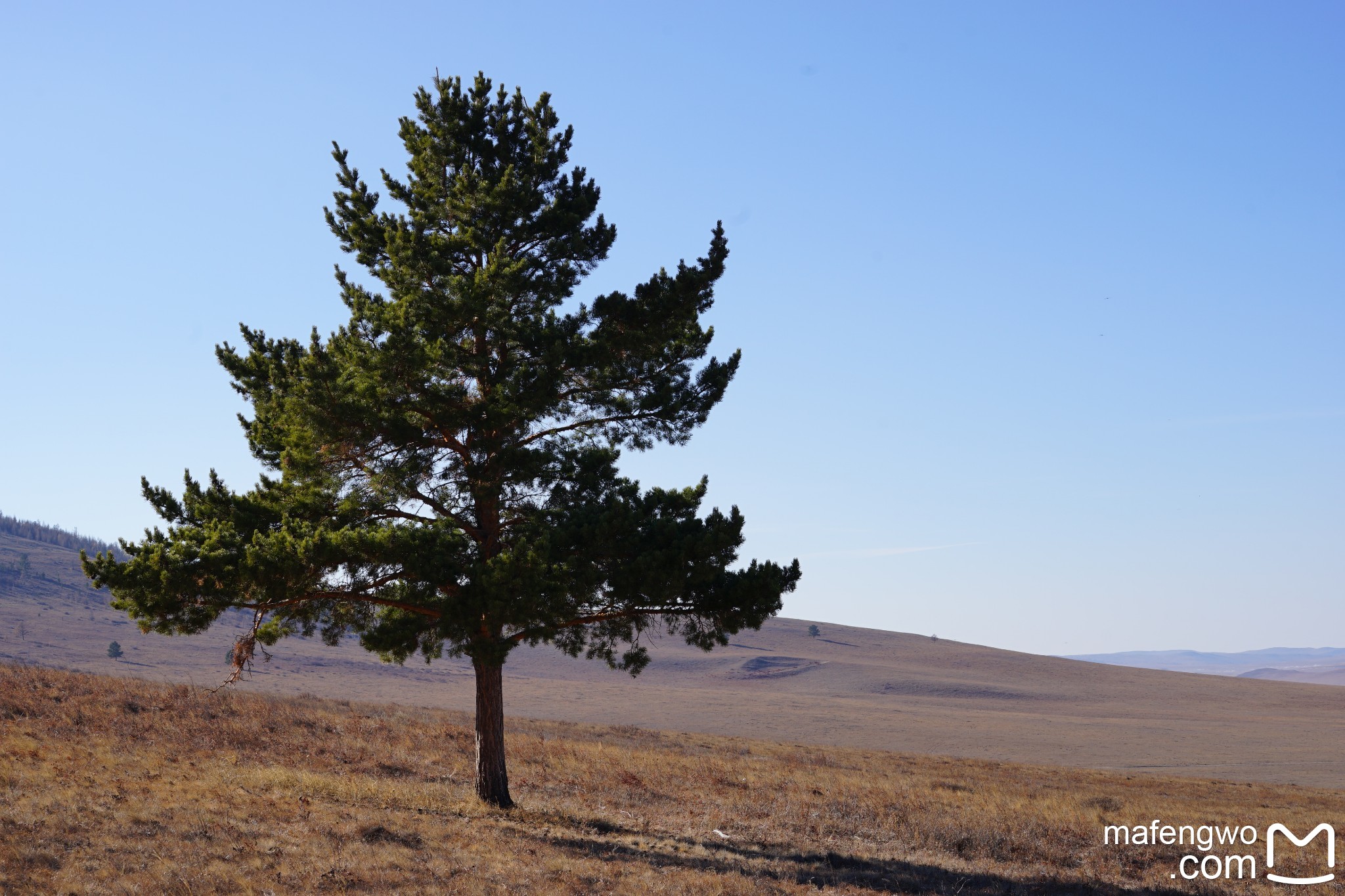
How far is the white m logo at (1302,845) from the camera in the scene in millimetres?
15125

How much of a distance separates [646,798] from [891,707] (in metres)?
61.9

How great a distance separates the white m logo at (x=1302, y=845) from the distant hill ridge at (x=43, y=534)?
194787 millimetres

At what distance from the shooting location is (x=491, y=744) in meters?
16.9

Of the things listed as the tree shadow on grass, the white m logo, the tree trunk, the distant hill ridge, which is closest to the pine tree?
the tree trunk

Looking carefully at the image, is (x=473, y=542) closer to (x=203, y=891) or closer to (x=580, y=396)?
(x=580, y=396)

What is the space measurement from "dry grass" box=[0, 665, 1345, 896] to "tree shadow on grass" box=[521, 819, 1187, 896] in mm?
67

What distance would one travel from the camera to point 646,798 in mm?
21281

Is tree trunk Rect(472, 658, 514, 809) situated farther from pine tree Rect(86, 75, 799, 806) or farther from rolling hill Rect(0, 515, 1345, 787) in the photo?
rolling hill Rect(0, 515, 1345, 787)

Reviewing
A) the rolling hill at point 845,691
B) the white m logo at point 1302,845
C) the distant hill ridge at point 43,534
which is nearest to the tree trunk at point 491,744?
the white m logo at point 1302,845

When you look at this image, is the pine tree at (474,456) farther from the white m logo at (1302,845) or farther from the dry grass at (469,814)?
the white m logo at (1302,845)

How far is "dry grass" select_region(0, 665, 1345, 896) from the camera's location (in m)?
11.7

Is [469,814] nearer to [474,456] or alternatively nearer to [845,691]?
[474,456]

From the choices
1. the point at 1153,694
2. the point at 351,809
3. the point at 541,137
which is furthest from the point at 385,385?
the point at 1153,694

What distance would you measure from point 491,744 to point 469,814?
1.27 meters
